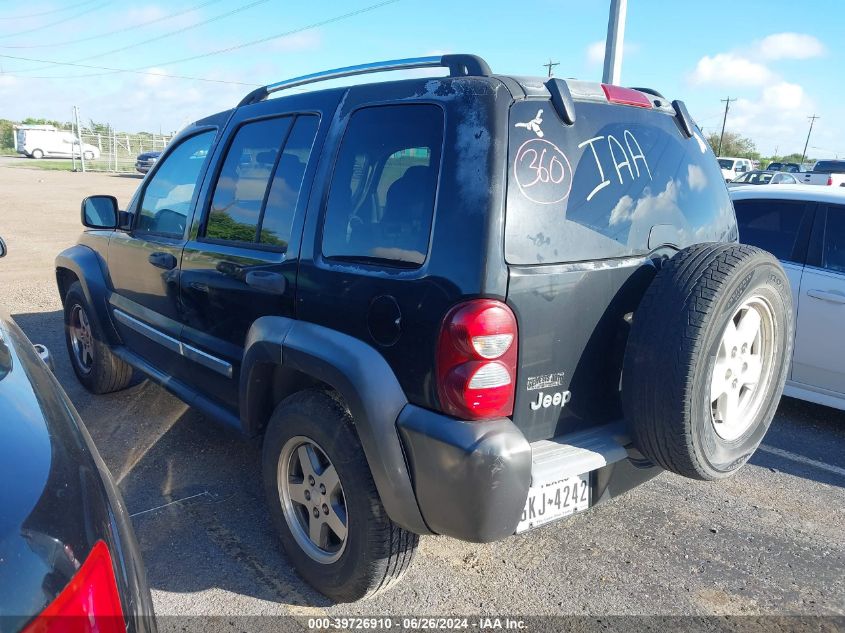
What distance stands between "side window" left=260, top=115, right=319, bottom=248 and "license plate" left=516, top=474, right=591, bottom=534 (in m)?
1.44

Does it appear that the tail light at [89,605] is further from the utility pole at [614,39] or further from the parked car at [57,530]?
the utility pole at [614,39]

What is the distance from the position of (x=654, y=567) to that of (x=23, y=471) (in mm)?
2548

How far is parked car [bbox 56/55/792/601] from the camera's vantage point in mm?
2090

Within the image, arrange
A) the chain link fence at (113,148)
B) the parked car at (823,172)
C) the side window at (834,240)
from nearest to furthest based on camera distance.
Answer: the side window at (834,240) → the parked car at (823,172) → the chain link fence at (113,148)

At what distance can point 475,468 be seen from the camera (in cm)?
200

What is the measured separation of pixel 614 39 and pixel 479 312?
8049 millimetres

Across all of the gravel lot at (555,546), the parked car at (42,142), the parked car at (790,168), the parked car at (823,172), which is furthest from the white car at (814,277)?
the parked car at (42,142)

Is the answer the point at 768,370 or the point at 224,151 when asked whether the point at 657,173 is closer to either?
the point at 768,370

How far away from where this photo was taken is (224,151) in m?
3.31

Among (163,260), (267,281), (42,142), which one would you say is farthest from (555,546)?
(42,142)

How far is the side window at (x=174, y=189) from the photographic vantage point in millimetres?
3521

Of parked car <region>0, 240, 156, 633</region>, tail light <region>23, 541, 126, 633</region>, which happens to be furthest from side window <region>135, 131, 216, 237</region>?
tail light <region>23, 541, 126, 633</region>

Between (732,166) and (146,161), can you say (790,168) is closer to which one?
(732,166)

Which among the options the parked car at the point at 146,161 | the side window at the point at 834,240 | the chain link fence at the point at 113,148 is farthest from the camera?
the chain link fence at the point at 113,148
